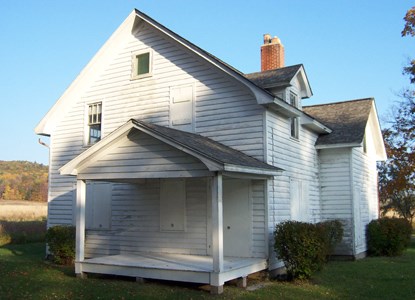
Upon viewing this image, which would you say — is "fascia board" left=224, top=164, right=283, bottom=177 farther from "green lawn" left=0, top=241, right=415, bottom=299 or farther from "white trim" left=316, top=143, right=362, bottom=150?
"white trim" left=316, top=143, right=362, bottom=150

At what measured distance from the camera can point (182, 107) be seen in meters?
14.9

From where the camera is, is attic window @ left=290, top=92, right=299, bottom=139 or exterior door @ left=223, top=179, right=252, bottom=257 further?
attic window @ left=290, top=92, right=299, bottom=139

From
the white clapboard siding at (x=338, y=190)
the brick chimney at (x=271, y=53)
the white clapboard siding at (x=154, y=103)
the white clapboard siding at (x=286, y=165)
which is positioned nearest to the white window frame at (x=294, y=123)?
the white clapboard siding at (x=286, y=165)

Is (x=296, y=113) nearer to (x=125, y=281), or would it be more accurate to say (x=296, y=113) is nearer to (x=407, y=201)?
(x=125, y=281)

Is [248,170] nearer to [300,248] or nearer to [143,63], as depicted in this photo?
[300,248]

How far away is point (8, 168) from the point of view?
9812 cm

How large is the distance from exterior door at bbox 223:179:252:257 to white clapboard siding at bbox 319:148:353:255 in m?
6.00

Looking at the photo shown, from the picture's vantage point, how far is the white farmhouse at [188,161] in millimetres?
11492

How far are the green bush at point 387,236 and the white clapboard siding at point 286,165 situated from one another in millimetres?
3241

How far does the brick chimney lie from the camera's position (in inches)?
770

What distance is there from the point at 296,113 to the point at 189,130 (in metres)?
3.40

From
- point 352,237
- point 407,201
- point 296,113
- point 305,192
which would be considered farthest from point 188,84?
point 407,201

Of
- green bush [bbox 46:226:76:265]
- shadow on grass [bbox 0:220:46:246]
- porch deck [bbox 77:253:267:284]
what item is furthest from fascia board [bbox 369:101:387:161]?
shadow on grass [bbox 0:220:46:246]

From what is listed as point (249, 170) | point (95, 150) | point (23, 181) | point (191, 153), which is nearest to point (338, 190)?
point (249, 170)
